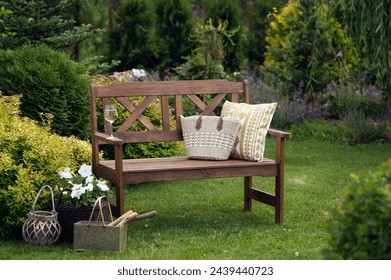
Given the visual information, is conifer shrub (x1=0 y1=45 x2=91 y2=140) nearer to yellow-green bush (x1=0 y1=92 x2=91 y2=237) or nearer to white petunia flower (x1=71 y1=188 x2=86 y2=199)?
yellow-green bush (x1=0 y1=92 x2=91 y2=237)

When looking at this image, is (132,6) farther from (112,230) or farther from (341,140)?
(112,230)

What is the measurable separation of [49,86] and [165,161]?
1394 mm

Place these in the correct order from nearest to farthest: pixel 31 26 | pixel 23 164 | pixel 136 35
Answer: pixel 23 164 → pixel 31 26 → pixel 136 35

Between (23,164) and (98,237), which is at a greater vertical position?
(23,164)

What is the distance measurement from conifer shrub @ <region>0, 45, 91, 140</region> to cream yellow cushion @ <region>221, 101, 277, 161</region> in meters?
1.58

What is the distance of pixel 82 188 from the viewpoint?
511 cm

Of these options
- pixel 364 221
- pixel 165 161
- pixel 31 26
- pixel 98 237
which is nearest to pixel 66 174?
pixel 98 237

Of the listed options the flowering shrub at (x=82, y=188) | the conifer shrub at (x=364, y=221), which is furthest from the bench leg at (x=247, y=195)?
the conifer shrub at (x=364, y=221)

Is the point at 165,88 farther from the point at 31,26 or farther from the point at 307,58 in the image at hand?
the point at 307,58

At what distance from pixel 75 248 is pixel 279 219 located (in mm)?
1541

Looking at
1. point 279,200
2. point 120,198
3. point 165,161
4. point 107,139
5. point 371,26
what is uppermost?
point 371,26

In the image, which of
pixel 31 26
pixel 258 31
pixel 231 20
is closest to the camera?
pixel 31 26

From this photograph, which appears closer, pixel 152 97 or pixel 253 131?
pixel 253 131

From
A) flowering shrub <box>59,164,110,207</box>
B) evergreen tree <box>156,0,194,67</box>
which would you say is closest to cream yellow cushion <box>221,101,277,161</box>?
flowering shrub <box>59,164,110,207</box>
